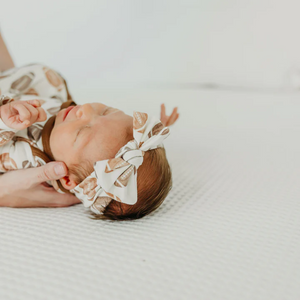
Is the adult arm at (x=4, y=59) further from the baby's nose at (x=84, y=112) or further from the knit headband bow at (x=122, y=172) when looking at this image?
the knit headband bow at (x=122, y=172)

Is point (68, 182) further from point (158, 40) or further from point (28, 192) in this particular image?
point (158, 40)

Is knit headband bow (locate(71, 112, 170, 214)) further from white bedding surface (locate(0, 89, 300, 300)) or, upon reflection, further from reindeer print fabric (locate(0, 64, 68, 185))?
reindeer print fabric (locate(0, 64, 68, 185))

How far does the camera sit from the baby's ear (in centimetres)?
94

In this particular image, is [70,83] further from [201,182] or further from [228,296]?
[228,296]

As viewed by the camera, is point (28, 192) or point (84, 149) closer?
point (84, 149)

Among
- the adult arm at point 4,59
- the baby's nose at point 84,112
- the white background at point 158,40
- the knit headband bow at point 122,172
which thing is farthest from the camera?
the white background at point 158,40

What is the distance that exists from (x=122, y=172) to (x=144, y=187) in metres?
0.09

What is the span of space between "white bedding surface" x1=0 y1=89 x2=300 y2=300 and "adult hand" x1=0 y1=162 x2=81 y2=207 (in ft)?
0.18

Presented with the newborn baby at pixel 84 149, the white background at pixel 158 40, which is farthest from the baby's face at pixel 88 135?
the white background at pixel 158 40

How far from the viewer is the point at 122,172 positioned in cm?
84

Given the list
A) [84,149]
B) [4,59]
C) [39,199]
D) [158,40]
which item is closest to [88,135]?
[84,149]

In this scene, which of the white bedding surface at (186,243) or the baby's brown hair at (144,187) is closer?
the white bedding surface at (186,243)

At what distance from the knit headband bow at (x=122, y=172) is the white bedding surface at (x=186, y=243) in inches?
2.8

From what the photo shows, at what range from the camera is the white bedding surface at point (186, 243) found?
64cm
